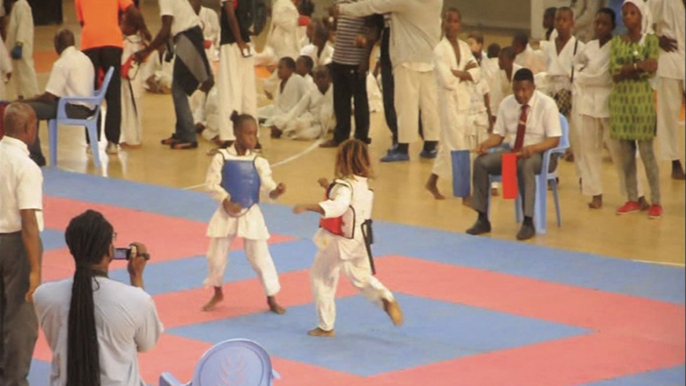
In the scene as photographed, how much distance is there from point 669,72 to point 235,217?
17.7 ft

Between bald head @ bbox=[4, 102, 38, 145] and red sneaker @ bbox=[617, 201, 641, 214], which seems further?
red sneaker @ bbox=[617, 201, 641, 214]

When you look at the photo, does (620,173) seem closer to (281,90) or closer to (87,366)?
(281,90)

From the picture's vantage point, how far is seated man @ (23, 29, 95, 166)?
1552cm

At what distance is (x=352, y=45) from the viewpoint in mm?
15938

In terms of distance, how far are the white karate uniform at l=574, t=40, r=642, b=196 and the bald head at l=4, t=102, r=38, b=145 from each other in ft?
21.1

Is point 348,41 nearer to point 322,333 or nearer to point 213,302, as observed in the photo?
point 213,302

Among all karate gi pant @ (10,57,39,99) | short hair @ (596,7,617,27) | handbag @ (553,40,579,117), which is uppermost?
short hair @ (596,7,617,27)

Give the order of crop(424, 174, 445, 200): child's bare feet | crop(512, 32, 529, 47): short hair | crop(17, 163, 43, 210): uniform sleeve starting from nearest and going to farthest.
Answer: crop(17, 163, 43, 210): uniform sleeve
crop(424, 174, 445, 200): child's bare feet
crop(512, 32, 529, 47): short hair

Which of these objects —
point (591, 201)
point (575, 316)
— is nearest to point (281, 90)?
point (591, 201)

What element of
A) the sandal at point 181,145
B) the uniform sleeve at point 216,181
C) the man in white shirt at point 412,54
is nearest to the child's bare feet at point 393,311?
the uniform sleeve at point 216,181

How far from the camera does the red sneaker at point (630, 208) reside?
1305 centimetres

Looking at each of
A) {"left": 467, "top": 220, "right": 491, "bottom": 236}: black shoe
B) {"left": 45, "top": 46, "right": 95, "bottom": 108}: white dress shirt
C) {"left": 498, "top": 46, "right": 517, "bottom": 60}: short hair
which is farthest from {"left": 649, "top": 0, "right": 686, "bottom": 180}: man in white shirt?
{"left": 45, "top": 46, "right": 95, "bottom": 108}: white dress shirt

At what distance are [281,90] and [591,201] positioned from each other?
5324 mm

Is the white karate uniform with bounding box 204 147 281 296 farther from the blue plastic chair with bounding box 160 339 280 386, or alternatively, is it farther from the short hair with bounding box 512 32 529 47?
the short hair with bounding box 512 32 529 47
